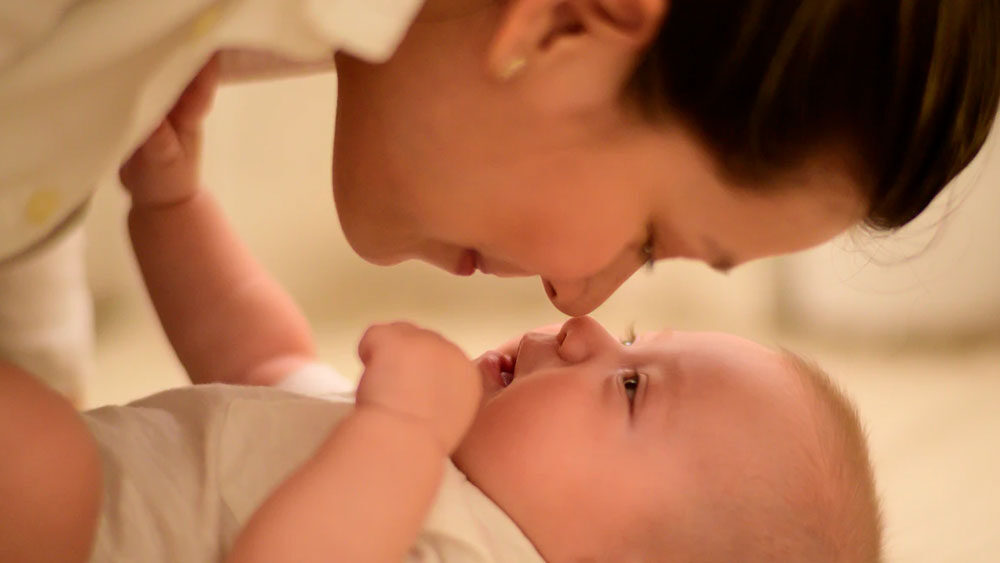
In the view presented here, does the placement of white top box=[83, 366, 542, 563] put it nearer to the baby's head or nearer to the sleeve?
the baby's head

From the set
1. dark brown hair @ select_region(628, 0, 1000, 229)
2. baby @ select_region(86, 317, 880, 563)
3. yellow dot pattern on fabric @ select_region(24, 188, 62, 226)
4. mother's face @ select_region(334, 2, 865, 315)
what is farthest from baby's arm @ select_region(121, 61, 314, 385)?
dark brown hair @ select_region(628, 0, 1000, 229)

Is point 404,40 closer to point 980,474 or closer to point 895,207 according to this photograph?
point 895,207

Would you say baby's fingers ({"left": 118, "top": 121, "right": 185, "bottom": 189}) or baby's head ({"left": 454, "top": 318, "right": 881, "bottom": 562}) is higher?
baby's fingers ({"left": 118, "top": 121, "right": 185, "bottom": 189})

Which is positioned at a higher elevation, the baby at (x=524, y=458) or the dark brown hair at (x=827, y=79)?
the dark brown hair at (x=827, y=79)

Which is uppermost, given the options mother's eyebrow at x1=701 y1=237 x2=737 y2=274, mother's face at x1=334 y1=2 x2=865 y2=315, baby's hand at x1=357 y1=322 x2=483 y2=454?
mother's face at x1=334 y1=2 x2=865 y2=315

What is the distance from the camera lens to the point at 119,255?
55.8 inches

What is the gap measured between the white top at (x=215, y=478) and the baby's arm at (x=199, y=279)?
0.16 m

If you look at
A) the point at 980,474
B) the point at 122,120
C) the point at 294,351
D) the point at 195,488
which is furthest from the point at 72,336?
the point at 980,474

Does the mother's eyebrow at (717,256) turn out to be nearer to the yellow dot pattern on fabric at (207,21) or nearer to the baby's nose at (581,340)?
the baby's nose at (581,340)

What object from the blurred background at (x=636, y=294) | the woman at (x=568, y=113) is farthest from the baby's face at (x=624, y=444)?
the blurred background at (x=636, y=294)

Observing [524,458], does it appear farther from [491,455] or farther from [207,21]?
[207,21]

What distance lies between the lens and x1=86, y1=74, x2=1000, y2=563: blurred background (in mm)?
1369

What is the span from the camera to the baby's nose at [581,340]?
865 millimetres

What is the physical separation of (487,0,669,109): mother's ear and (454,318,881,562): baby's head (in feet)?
0.86
